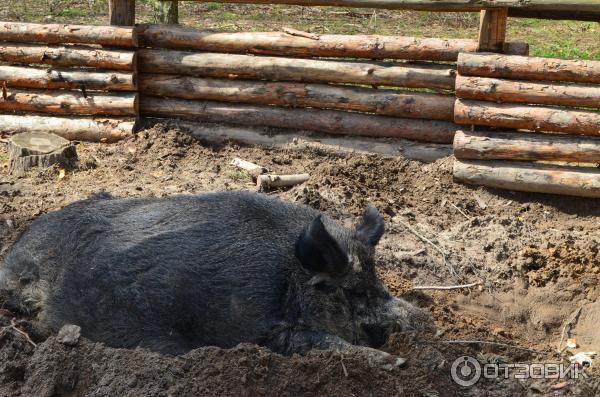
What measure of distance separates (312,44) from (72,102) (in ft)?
9.41

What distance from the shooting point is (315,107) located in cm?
859

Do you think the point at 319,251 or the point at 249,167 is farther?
the point at 249,167

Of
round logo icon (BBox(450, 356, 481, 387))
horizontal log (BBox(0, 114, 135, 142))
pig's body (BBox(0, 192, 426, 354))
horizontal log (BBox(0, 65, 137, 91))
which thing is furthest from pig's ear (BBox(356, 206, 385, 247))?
horizontal log (BBox(0, 65, 137, 91))

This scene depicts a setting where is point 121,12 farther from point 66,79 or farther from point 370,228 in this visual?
point 370,228

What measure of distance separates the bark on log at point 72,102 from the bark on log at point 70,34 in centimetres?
59

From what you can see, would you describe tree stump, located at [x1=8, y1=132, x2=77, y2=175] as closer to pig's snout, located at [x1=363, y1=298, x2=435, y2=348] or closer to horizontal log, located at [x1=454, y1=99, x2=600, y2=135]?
horizontal log, located at [x1=454, y1=99, x2=600, y2=135]

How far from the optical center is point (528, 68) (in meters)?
7.56

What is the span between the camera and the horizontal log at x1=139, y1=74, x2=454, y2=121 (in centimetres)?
822

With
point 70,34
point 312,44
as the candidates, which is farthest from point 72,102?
point 312,44

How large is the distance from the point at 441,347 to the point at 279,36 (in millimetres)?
5003

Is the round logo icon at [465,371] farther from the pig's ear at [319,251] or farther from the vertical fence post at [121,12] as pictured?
the vertical fence post at [121,12]

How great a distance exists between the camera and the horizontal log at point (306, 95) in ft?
27.0

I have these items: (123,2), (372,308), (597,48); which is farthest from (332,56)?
(597,48)

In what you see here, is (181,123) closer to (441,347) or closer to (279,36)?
(279,36)
